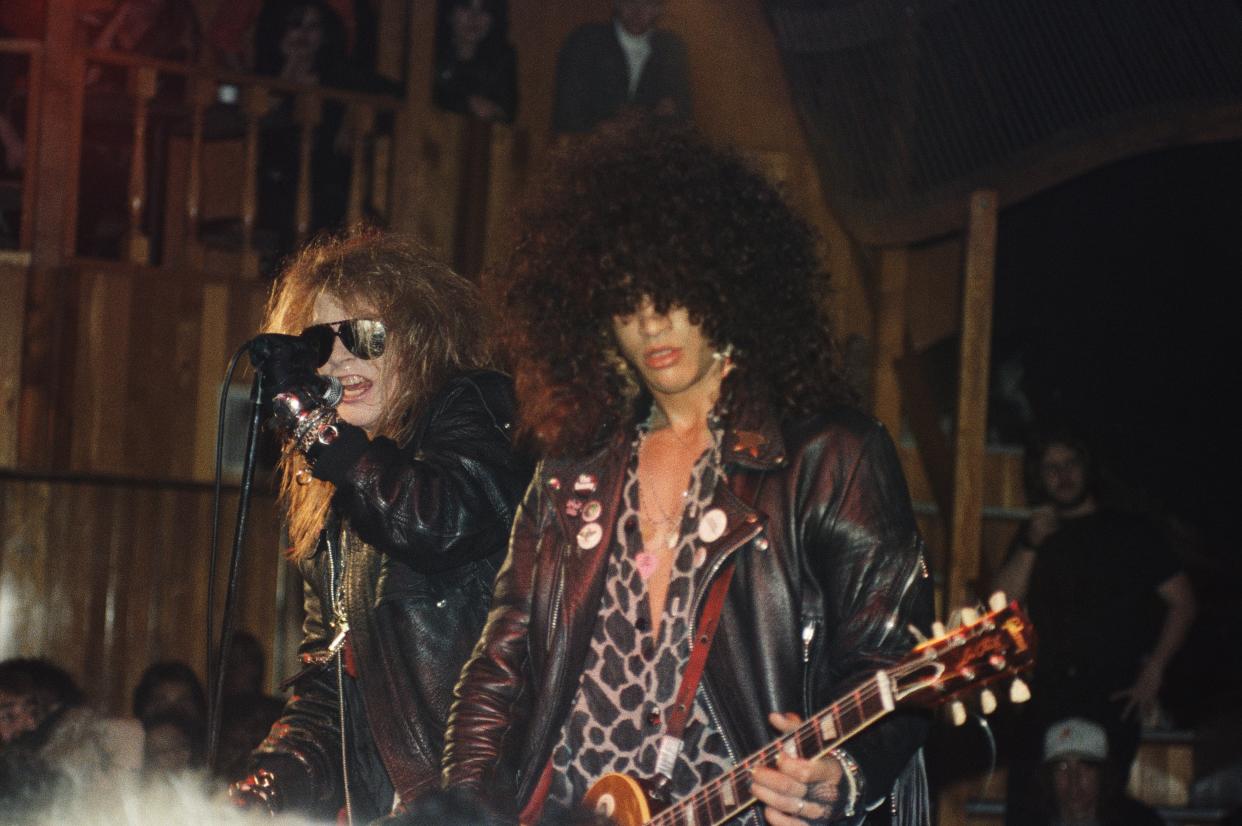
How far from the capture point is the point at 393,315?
4059 millimetres

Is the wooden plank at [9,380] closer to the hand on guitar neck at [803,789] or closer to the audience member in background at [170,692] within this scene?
the audience member in background at [170,692]

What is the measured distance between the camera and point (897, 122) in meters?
8.37

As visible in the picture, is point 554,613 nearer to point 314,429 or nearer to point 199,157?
point 314,429

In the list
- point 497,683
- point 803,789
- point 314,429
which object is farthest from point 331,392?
point 803,789

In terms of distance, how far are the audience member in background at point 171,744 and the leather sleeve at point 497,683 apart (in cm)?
363

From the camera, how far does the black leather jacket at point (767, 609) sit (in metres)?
3.08

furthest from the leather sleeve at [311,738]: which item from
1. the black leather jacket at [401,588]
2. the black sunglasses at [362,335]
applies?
the black sunglasses at [362,335]

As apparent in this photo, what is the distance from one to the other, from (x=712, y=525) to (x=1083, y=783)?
3873mm

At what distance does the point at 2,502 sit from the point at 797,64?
15.2 ft

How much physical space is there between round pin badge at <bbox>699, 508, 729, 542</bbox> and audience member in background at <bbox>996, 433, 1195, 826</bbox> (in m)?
3.91

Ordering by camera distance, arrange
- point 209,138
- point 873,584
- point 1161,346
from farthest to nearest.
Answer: point 209,138
point 1161,346
point 873,584

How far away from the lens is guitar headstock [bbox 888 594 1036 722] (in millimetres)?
2848

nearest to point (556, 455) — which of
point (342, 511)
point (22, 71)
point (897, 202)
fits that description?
point (342, 511)

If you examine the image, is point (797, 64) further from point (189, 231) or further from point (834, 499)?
point (834, 499)
